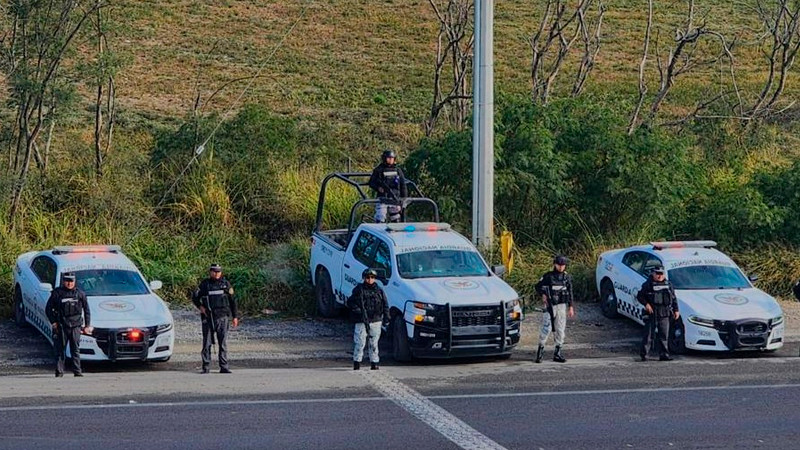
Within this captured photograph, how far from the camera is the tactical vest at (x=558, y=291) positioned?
702 inches

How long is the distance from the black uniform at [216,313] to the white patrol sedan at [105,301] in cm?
51

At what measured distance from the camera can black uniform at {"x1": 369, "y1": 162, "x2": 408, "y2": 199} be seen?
20797mm

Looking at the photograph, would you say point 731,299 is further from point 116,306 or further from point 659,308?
point 116,306

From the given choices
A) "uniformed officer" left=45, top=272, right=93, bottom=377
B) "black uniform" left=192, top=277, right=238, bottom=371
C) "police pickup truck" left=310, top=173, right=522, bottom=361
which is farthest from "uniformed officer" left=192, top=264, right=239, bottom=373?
"police pickup truck" left=310, top=173, right=522, bottom=361

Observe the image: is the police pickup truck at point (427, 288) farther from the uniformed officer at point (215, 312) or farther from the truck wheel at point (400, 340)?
the uniformed officer at point (215, 312)

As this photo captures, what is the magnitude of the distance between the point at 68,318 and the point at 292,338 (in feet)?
13.5

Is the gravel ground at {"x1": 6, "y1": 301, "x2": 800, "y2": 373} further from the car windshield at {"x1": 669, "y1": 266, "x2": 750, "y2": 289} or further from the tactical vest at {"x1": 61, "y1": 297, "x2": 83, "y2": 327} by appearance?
the tactical vest at {"x1": 61, "y1": 297, "x2": 83, "y2": 327}

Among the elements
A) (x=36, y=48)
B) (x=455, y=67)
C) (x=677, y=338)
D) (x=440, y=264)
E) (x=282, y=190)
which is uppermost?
(x=36, y=48)

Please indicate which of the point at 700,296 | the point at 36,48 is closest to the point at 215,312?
the point at 700,296

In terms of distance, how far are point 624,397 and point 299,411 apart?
397 cm

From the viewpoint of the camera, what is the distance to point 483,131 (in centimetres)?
2127

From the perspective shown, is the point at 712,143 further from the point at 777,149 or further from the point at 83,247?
the point at 83,247

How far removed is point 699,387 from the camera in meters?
15.7

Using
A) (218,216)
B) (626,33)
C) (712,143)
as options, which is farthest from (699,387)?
(626,33)
